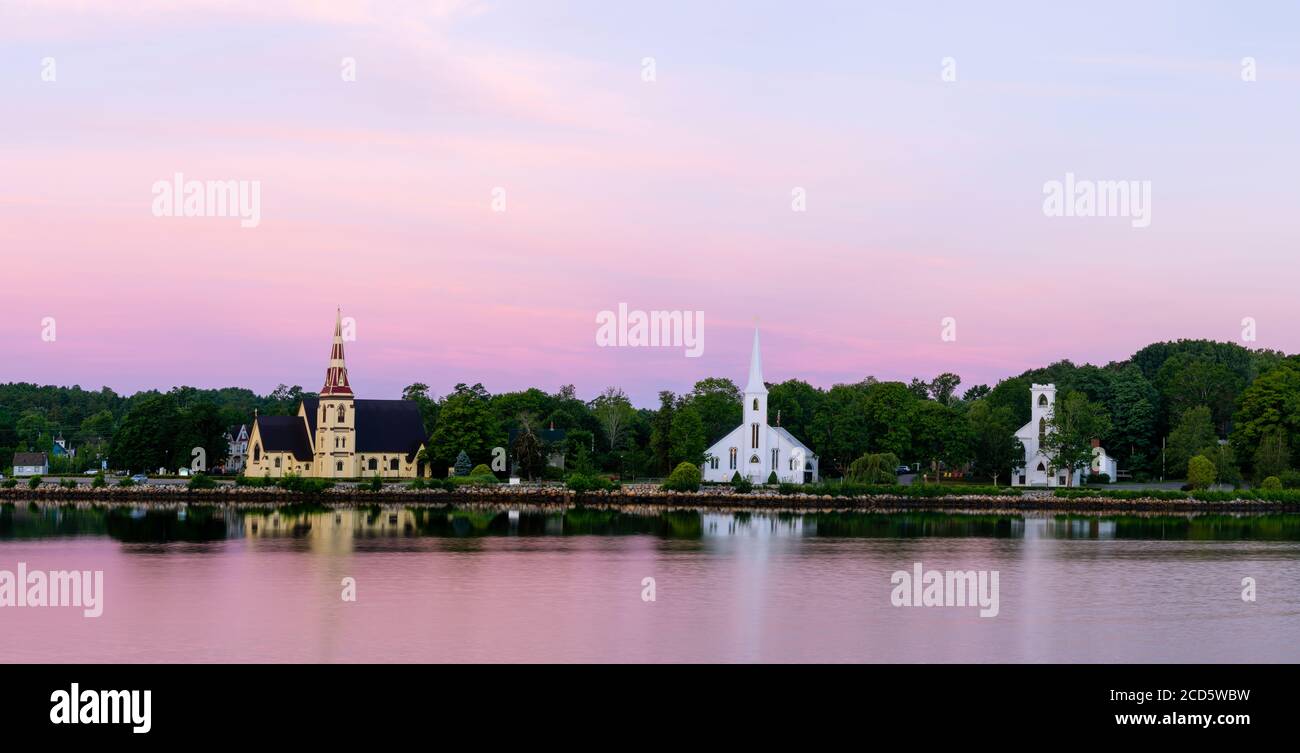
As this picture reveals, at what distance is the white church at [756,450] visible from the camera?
8506 cm

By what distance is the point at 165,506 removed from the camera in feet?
227

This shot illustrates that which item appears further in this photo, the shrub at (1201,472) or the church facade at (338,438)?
the church facade at (338,438)

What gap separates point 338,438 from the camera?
88000 mm

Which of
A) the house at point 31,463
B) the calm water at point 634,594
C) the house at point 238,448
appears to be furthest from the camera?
the house at point 31,463

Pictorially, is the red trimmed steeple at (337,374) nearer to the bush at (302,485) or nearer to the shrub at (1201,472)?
the bush at (302,485)

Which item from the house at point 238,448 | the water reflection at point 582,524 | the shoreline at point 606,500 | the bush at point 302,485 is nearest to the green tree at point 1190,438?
the shoreline at point 606,500

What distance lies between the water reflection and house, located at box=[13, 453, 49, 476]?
43.9 m

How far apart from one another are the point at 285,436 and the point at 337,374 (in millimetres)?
5959

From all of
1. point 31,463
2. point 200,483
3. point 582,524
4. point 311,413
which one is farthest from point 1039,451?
point 31,463

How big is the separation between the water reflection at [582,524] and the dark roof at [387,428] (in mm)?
19872

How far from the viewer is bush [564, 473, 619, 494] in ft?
250

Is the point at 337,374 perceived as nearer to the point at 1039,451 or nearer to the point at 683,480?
the point at 683,480
